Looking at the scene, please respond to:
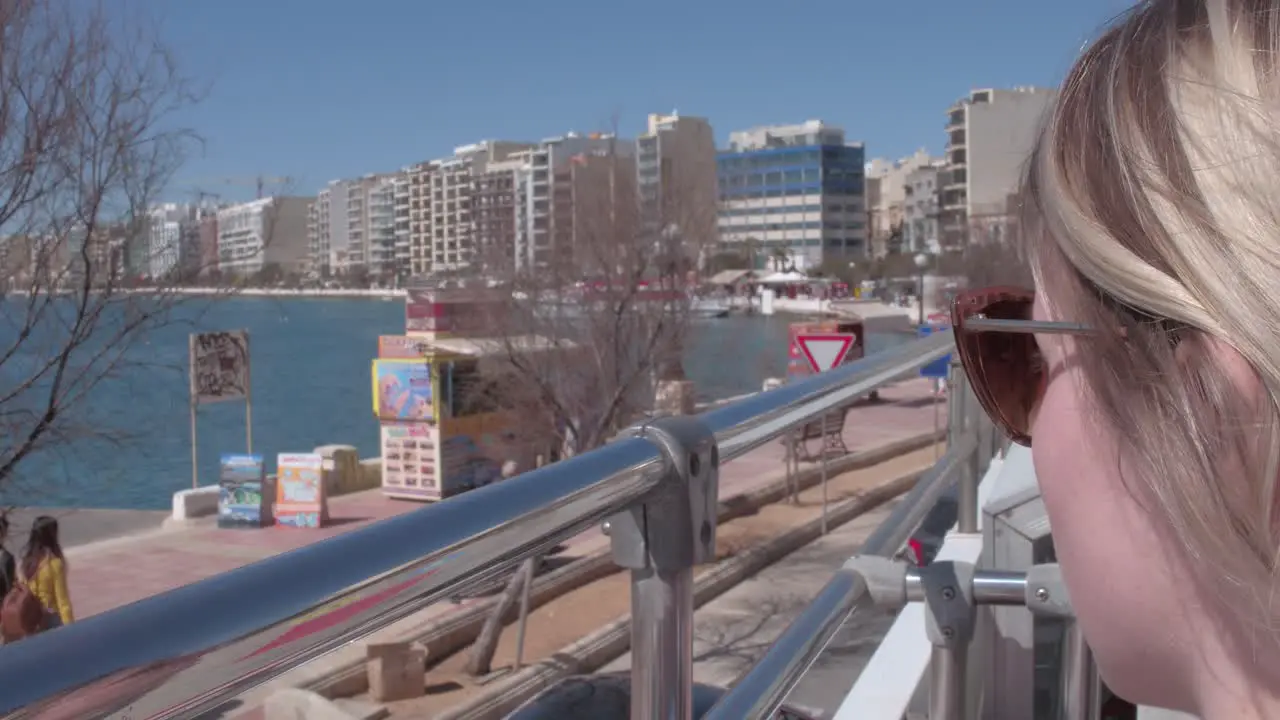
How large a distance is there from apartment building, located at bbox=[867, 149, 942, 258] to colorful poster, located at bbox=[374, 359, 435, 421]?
114236 millimetres

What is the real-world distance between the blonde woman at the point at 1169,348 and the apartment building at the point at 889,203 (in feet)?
444

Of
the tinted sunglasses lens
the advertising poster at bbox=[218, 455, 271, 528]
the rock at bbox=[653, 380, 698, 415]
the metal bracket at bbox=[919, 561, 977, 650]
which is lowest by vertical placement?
the advertising poster at bbox=[218, 455, 271, 528]

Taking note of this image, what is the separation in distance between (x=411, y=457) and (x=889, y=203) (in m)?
138

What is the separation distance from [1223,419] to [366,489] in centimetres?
2734

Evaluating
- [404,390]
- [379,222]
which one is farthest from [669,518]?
[379,222]

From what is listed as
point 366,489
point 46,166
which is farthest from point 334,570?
point 366,489

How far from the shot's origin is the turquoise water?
13.5 metres

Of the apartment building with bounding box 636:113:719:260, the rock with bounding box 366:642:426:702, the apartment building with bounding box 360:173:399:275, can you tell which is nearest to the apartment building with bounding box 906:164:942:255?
the apartment building with bounding box 360:173:399:275

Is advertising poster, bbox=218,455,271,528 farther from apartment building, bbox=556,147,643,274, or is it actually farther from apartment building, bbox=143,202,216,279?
apartment building, bbox=556,147,643,274

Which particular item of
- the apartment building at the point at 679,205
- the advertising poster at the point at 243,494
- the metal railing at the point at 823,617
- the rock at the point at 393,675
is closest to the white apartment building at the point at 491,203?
the apartment building at the point at 679,205

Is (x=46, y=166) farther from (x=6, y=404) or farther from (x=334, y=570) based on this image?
(x=334, y=570)

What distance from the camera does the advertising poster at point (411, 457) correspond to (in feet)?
79.4

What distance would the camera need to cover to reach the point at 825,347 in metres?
18.2

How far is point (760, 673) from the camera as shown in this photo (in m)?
1.39
